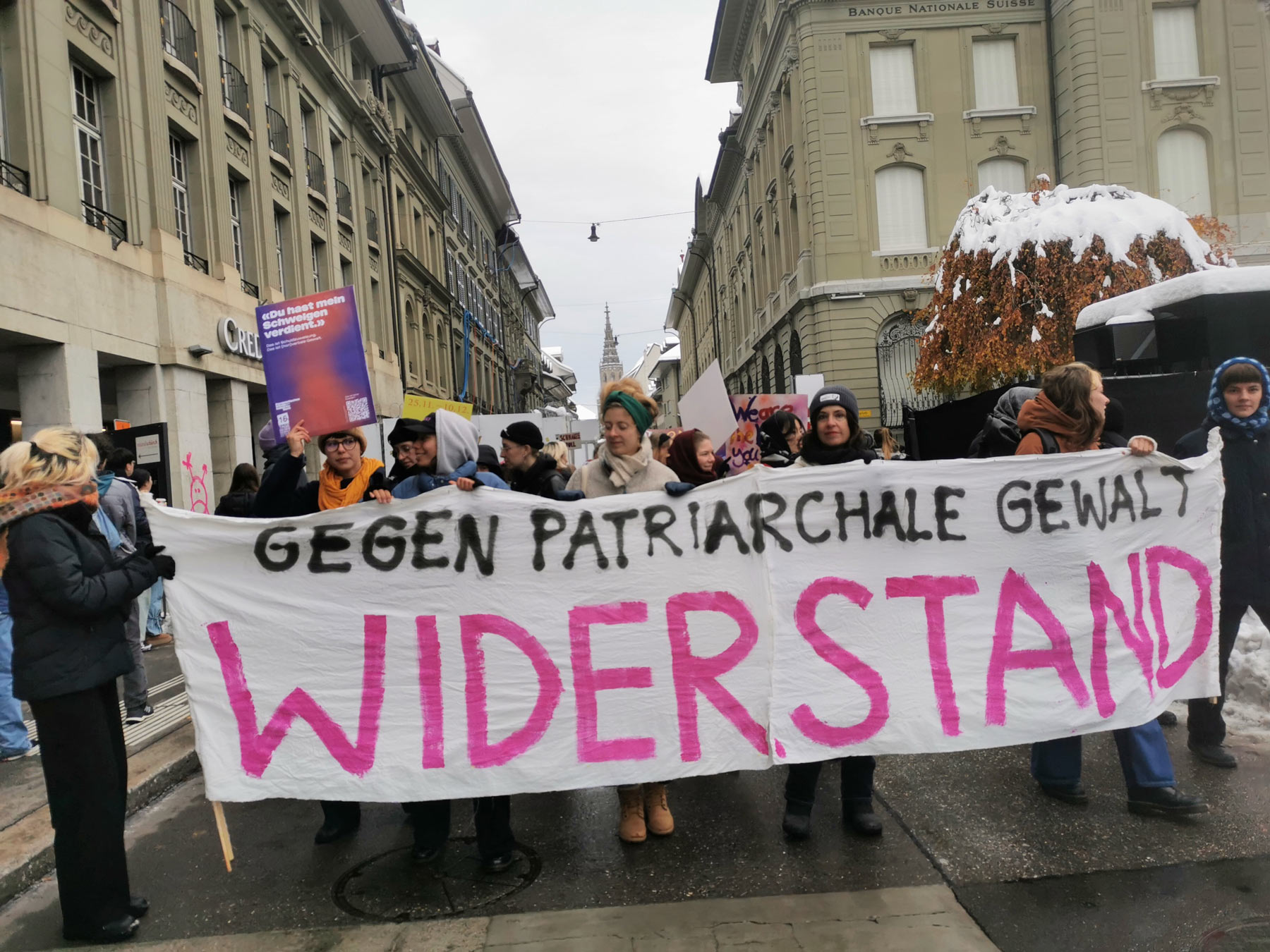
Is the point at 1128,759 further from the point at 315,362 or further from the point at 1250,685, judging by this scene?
the point at 315,362

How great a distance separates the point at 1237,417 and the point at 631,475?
109 inches

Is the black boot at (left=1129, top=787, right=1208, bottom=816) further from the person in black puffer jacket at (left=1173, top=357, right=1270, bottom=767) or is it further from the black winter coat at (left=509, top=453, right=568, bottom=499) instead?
the black winter coat at (left=509, top=453, right=568, bottom=499)

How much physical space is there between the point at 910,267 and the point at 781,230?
6.19 meters

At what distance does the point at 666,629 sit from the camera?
3.57m

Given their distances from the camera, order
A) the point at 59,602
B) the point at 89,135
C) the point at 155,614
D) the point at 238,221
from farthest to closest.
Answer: the point at 238,221 → the point at 89,135 → the point at 155,614 → the point at 59,602

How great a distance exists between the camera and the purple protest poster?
454cm

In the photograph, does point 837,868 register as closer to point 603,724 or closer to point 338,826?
point 603,724

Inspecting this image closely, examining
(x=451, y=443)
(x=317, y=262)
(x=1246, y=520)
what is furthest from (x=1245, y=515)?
(x=317, y=262)

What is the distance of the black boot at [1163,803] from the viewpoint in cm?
356

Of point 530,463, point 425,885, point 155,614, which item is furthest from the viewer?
point 155,614

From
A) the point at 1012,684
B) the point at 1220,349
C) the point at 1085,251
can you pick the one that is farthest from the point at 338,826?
the point at 1085,251

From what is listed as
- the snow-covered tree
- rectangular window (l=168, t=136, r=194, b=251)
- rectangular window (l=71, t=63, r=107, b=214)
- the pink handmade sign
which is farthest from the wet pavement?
the snow-covered tree

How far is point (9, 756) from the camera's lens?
4910 millimetres

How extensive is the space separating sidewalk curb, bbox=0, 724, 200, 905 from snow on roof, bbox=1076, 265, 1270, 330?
849cm
